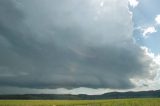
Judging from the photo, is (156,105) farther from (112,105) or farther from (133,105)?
(112,105)

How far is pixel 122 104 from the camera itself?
102 metres

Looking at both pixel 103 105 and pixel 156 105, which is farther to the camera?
pixel 103 105

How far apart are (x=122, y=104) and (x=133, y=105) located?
19.6 feet

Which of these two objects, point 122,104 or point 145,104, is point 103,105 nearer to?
point 122,104

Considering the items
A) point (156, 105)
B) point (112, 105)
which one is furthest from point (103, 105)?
point (156, 105)

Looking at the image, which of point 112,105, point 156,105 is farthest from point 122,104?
point 156,105

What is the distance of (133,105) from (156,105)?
8399 millimetres

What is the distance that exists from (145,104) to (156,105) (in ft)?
21.8

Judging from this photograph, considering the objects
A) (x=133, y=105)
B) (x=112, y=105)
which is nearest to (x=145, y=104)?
(x=133, y=105)

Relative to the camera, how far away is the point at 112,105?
325 ft

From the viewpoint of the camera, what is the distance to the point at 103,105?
99625 mm

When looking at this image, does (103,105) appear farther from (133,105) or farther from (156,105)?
(156,105)

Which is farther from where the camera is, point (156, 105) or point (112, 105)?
point (112, 105)

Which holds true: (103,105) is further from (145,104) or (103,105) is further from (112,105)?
(145,104)
